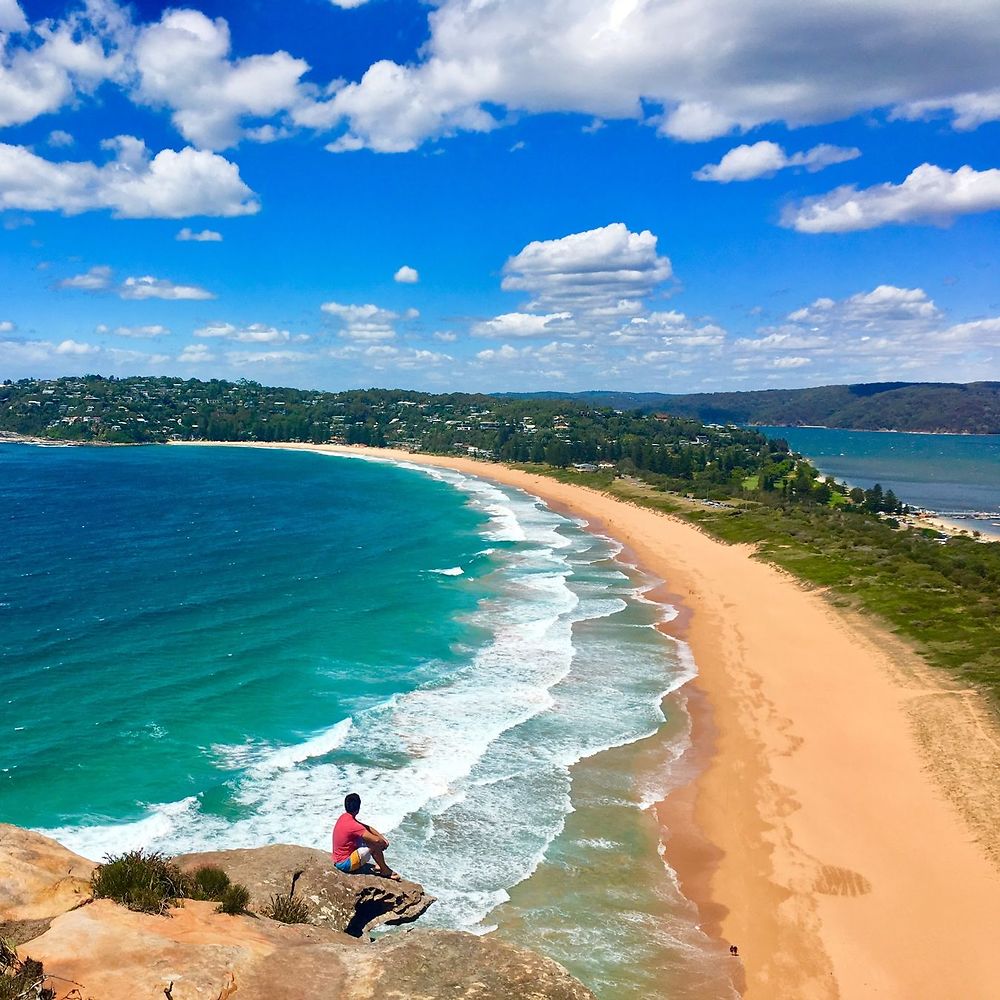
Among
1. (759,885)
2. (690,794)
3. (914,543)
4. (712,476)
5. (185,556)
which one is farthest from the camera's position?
(712,476)

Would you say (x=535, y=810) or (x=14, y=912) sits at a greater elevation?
(x=14, y=912)

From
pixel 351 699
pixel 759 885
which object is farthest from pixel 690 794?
pixel 351 699

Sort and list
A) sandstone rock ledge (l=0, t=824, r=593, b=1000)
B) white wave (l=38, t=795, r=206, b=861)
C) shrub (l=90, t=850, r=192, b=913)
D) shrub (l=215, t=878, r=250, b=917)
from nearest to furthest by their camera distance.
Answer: sandstone rock ledge (l=0, t=824, r=593, b=1000) < shrub (l=90, t=850, r=192, b=913) < shrub (l=215, t=878, r=250, b=917) < white wave (l=38, t=795, r=206, b=861)

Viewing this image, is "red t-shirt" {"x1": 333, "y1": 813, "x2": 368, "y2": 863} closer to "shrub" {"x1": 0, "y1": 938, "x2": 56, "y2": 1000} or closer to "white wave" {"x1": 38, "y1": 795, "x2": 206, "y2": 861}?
"shrub" {"x1": 0, "y1": 938, "x2": 56, "y2": 1000}

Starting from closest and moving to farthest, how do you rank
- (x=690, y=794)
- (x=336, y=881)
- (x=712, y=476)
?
(x=336, y=881) < (x=690, y=794) < (x=712, y=476)

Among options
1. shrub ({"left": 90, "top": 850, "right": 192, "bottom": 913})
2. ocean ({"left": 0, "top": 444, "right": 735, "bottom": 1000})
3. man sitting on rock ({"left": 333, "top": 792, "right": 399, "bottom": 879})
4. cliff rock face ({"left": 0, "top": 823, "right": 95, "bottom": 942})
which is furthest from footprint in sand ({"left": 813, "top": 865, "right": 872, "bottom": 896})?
cliff rock face ({"left": 0, "top": 823, "right": 95, "bottom": 942})

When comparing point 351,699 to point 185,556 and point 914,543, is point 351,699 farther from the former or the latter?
point 914,543

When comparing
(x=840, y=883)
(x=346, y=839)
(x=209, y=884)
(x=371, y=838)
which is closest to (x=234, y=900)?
(x=209, y=884)

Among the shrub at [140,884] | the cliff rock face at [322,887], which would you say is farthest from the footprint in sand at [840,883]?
the shrub at [140,884]
